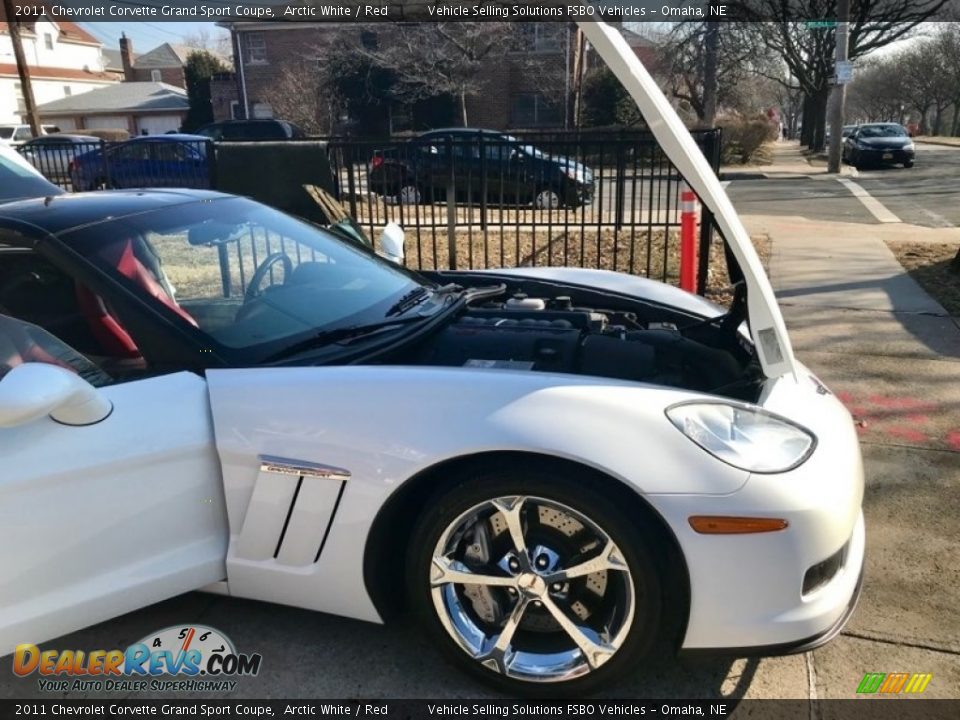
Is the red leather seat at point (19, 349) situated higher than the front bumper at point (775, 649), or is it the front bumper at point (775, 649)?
the red leather seat at point (19, 349)

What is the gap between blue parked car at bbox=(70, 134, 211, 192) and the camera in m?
9.57

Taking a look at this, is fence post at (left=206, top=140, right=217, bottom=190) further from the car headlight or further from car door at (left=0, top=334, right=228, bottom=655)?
the car headlight

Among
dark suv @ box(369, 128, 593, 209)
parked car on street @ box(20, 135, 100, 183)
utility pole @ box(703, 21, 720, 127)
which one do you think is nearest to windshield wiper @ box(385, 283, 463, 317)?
dark suv @ box(369, 128, 593, 209)

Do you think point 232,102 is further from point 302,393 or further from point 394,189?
point 302,393

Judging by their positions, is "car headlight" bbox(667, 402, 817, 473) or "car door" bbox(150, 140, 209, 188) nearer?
"car headlight" bbox(667, 402, 817, 473)

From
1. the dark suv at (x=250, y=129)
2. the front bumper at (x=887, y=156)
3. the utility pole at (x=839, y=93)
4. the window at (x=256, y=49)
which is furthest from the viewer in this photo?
the window at (x=256, y=49)

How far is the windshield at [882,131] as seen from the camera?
26.0 meters

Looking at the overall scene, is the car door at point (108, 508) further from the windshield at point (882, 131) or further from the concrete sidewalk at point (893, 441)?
the windshield at point (882, 131)

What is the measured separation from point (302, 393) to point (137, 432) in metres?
0.49

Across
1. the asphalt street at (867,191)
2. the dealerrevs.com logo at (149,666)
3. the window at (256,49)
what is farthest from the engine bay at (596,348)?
the window at (256,49)

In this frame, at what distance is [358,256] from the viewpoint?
3369 millimetres

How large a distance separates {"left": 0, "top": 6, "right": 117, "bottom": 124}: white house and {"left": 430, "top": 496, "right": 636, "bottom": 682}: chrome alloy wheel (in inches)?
2413

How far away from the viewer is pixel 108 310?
101 inches

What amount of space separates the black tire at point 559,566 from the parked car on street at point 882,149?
2712 cm
